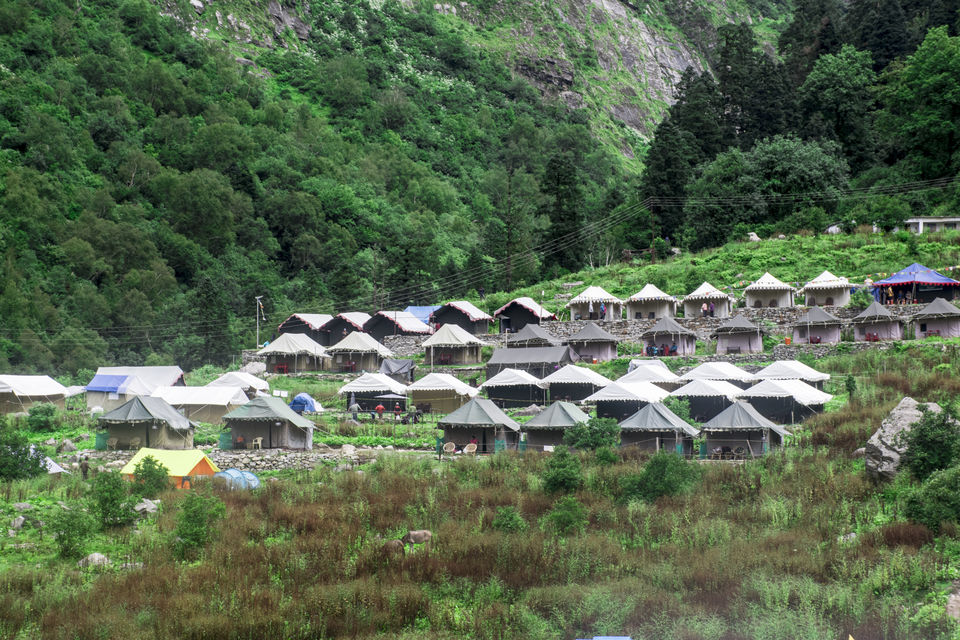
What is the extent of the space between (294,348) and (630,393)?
25.9m

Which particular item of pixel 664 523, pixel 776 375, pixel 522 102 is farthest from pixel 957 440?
pixel 522 102

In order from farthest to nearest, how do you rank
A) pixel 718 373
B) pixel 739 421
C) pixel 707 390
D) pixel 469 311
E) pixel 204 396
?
pixel 469 311
pixel 204 396
pixel 718 373
pixel 707 390
pixel 739 421

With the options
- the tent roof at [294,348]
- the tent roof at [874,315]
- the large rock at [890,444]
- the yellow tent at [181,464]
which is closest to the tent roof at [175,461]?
the yellow tent at [181,464]

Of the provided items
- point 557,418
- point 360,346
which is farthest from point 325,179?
point 557,418

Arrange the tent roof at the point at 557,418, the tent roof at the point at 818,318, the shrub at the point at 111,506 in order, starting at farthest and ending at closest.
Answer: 1. the tent roof at the point at 818,318
2. the tent roof at the point at 557,418
3. the shrub at the point at 111,506

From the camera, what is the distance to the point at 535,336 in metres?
55.7

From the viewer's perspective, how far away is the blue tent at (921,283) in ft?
180

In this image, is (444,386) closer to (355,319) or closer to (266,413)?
(266,413)

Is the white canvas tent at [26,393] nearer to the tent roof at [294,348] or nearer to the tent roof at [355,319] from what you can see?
the tent roof at [294,348]

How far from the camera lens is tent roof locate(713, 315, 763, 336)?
52.7 m

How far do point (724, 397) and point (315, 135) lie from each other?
107 meters

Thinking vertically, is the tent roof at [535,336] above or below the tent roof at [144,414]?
above

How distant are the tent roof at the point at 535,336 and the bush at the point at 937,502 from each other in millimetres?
33665

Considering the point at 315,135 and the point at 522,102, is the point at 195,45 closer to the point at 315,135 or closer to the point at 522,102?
the point at 315,135
